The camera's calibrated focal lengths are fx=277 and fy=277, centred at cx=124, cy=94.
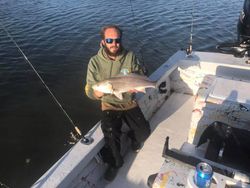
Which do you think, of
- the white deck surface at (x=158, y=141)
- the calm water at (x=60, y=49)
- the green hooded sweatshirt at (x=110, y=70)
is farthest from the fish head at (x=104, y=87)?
the calm water at (x=60, y=49)

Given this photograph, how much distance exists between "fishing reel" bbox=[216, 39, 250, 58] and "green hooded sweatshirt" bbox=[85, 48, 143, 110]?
1.95 metres

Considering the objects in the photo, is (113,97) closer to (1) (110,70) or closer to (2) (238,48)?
(1) (110,70)

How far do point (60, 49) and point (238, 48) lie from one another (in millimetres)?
7556

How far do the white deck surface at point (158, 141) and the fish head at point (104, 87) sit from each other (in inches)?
49.4

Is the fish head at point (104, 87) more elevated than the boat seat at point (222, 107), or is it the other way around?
the fish head at point (104, 87)

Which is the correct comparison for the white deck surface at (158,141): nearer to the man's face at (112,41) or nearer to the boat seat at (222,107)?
the boat seat at (222,107)

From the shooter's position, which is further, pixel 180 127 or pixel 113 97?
pixel 180 127

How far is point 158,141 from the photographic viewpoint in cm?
450

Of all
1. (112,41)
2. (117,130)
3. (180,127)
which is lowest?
(180,127)

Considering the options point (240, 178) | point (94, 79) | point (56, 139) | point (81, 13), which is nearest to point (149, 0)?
point (81, 13)

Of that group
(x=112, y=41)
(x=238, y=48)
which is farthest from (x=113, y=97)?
(x=238, y=48)

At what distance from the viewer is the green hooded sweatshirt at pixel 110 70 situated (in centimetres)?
380

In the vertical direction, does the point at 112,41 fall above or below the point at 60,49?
above

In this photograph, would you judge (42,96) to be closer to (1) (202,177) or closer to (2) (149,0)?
(1) (202,177)
